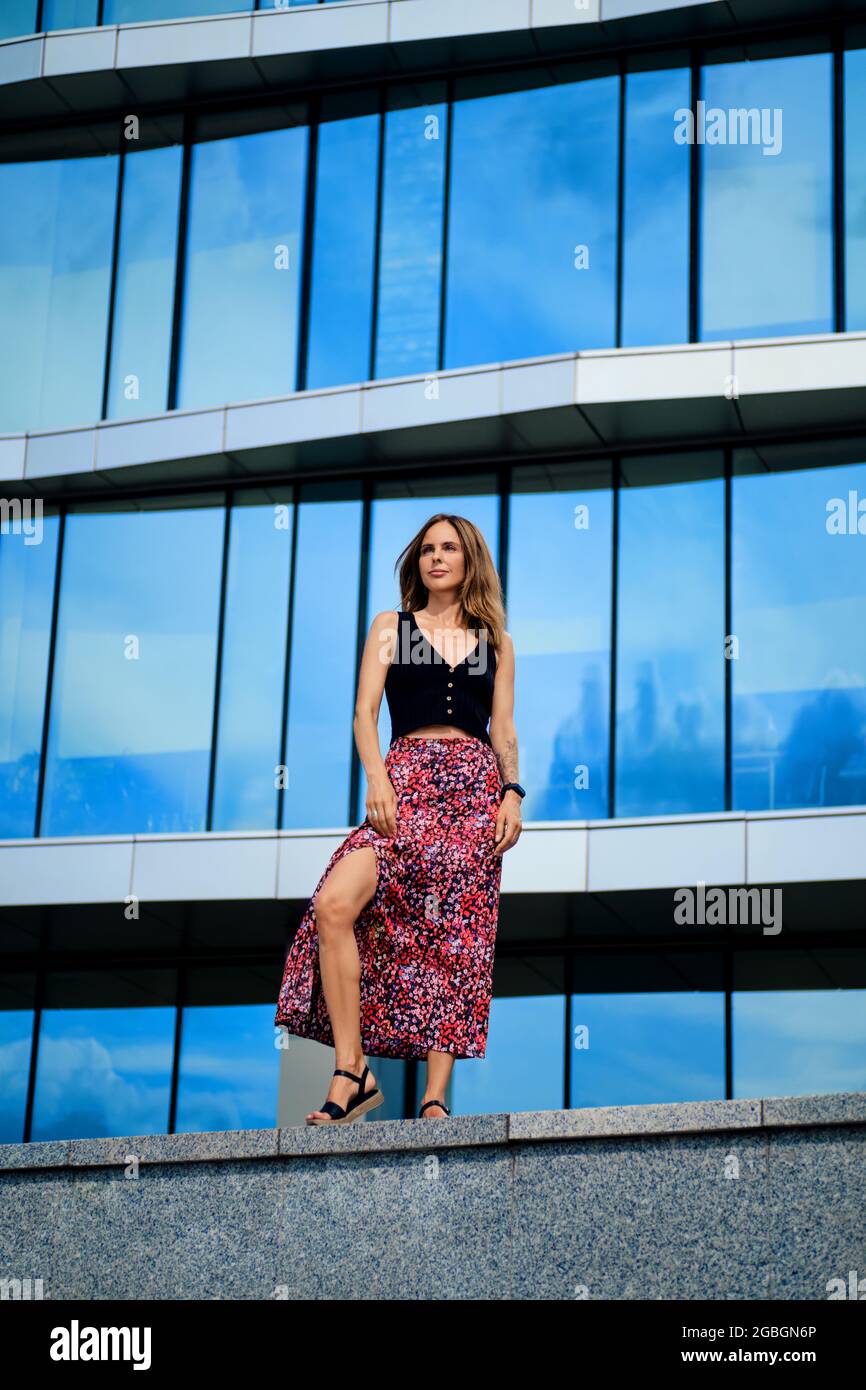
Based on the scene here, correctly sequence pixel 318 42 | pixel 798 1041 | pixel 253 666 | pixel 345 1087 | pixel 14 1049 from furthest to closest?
pixel 318 42, pixel 14 1049, pixel 253 666, pixel 798 1041, pixel 345 1087

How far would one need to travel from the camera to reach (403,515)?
18.0 metres

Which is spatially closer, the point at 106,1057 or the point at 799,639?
→ the point at 799,639

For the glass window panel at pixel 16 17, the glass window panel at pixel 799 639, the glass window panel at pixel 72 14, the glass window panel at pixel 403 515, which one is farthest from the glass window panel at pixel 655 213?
the glass window panel at pixel 16 17

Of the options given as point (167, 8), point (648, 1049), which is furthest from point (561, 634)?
point (167, 8)

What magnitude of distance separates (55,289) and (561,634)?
6.85m

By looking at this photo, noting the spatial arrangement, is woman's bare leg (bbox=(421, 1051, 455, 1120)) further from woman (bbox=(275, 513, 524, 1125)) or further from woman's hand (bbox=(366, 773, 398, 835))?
woman's hand (bbox=(366, 773, 398, 835))

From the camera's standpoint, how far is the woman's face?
24.8 ft

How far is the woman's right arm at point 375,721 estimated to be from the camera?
7.25 m

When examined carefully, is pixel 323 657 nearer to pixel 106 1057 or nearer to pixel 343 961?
pixel 106 1057

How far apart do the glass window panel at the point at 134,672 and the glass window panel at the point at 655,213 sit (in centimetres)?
474

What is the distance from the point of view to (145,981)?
18562 millimetres

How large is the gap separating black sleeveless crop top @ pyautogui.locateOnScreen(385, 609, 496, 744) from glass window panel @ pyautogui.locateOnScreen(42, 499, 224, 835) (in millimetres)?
10191

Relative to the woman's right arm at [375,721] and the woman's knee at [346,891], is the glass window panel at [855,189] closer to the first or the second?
the woman's right arm at [375,721]

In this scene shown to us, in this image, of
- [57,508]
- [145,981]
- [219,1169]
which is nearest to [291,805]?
[145,981]
